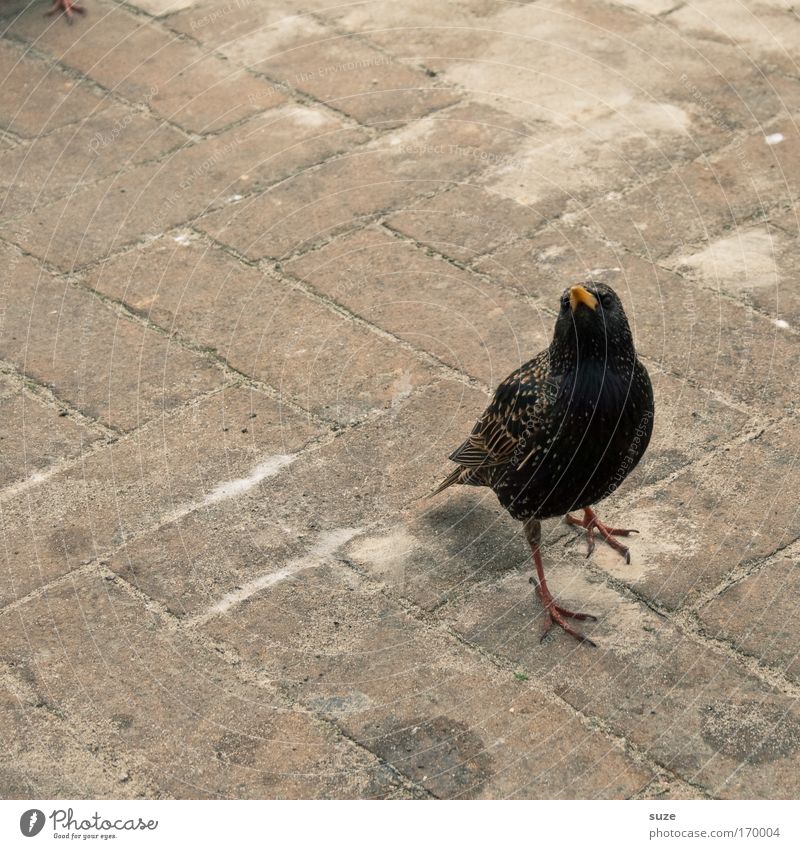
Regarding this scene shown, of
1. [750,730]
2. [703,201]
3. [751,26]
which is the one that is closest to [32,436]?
[750,730]

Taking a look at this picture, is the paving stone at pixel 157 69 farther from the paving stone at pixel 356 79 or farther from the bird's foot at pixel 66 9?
the paving stone at pixel 356 79

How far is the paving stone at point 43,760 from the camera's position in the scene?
183 inches

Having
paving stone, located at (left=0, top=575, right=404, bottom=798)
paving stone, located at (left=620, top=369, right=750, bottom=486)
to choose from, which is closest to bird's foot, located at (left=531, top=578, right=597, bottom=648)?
paving stone, located at (left=620, top=369, right=750, bottom=486)

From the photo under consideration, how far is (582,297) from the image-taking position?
4.80m

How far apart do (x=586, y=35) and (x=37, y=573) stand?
5396 mm

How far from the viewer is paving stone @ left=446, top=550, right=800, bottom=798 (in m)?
4.61

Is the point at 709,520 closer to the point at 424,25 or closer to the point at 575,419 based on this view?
the point at 575,419

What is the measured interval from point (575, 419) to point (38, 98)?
5.19m

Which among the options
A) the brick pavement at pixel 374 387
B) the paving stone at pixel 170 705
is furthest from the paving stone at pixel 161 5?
the paving stone at pixel 170 705

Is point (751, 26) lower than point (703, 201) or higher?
higher

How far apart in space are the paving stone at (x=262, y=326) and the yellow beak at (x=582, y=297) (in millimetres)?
1726

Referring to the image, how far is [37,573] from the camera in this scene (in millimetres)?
5570

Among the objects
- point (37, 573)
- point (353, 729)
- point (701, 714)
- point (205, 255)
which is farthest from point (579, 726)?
point (205, 255)
